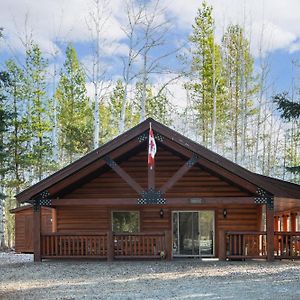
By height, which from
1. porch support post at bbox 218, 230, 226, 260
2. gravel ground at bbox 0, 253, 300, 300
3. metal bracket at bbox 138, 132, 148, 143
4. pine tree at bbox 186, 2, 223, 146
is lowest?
gravel ground at bbox 0, 253, 300, 300

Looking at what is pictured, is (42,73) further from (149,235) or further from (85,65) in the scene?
(149,235)

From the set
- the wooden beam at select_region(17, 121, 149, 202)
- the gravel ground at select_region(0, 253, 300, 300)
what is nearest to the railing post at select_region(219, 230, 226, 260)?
the gravel ground at select_region(0, 253, 300, 300)

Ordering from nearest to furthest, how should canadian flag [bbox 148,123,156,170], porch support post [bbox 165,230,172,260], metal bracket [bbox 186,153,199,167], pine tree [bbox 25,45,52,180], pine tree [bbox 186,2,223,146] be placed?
canadian flag [bbox 148,123,156,170]
metal bracket [bbox 186,153,199,167]
porch support post [bbox 165,230,172,260]
pine tree [bbox 25,45,52,180]
pine tree [bbox 186,2,223,146]

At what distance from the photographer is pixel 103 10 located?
26219 mm

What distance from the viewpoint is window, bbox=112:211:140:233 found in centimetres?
1838

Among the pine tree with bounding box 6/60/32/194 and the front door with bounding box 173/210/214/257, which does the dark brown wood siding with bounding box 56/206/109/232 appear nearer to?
the front door with bounding box 173/210/214/257

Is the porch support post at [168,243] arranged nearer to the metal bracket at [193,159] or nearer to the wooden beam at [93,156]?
the metal bracket at [193,159]

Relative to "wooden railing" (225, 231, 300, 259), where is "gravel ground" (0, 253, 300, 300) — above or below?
below

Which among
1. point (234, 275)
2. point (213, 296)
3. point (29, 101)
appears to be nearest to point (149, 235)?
point (234, 275)

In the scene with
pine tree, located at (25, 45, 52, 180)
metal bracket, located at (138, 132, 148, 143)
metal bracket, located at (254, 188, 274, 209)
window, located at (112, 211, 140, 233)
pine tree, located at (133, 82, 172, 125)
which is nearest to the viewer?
metal bracket, located at (254, 188, 274, 209)

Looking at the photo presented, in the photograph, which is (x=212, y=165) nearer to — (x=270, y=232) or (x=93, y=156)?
(x=270, y=232)

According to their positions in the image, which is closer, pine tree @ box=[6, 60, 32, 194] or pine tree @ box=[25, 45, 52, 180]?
pine tree @ box=[6, 60, 32, 194]

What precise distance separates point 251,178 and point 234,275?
142 inches

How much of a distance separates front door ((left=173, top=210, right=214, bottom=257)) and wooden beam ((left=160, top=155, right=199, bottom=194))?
3.04m
